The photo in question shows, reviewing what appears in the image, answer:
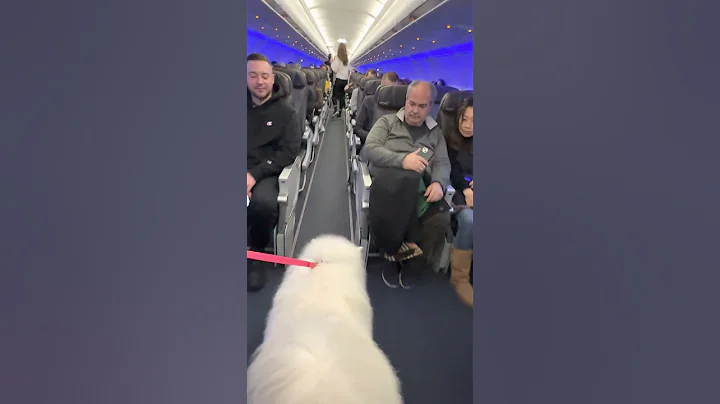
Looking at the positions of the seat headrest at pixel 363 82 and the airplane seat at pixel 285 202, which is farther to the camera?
the seat headrest at pixel 363 82

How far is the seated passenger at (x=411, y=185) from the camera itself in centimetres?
142

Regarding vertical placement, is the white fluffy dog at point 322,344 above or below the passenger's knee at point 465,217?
below

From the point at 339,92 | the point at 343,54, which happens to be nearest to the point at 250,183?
the point at 339,92

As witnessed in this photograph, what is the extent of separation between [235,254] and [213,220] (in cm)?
8

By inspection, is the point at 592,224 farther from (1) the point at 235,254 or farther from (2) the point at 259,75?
(2) the point at 259,75

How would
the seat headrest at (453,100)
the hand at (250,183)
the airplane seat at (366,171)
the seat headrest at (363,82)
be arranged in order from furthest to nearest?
the seat headrest at (363,82), the airplane seat at (366,171), the seat headrest at (453,100), the hand at (250,183)

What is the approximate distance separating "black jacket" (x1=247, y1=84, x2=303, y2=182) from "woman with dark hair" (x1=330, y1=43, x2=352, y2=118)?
53cm

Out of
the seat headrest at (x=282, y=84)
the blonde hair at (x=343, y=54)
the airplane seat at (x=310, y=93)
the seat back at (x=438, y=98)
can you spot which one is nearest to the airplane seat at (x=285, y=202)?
the seat headrest at (x=282, y=84)

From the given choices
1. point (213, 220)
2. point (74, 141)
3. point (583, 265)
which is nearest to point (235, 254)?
point (213, 220)

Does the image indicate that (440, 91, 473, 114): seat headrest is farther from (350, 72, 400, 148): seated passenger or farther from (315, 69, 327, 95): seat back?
(315, 69, 327, 95): seat back

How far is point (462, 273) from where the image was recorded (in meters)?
1.31

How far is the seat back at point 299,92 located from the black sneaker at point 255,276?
50 cm

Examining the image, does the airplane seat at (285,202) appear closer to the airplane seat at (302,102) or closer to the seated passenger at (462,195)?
the airplane seat at (302,102)

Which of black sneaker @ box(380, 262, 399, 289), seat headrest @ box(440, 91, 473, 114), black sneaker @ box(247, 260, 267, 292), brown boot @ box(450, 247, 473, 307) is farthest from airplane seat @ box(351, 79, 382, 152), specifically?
black sneaker @ box(247, 260, 267, 292)
